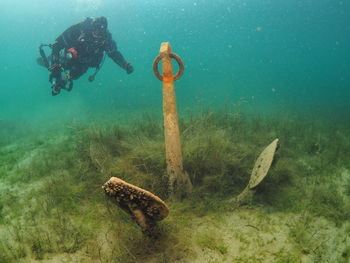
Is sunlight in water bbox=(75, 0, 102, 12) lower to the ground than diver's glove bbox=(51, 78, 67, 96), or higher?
higher

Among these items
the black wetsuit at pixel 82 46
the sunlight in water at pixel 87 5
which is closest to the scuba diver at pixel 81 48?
the black wetsuit at pixel 82 46

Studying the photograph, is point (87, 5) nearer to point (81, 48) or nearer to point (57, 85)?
point (81, 48)

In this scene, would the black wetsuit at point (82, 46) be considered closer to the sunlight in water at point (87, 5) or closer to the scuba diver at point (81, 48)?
the scuba diver at point (81, 48)

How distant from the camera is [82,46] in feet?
26.7

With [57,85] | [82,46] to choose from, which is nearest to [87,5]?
[82,46]

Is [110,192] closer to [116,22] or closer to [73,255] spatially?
[73,255]

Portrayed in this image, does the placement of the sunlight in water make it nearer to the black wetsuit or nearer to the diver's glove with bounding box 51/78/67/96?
the black wetsuit

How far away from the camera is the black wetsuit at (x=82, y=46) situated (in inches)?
315

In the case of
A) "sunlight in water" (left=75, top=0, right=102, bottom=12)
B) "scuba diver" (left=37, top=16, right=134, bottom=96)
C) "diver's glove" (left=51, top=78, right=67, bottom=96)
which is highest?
"sunlight in water" (left=75, top=0, right=102, bottom=12)

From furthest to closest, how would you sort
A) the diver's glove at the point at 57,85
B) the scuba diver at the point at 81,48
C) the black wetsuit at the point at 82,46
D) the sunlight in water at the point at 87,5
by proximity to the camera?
the sunlight in water at the point at 87,5 → the black wetsuit at the point at 82,46 → the scuba diver at the point at 81,48 → the diver's glove at the point at 57,85

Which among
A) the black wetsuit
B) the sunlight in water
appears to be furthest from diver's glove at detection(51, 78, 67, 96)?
the sunlight in water

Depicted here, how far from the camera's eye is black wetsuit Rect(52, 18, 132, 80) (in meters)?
8.01

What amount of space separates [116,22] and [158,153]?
9734 centimetres

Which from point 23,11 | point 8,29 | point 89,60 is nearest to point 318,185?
point 89,60
